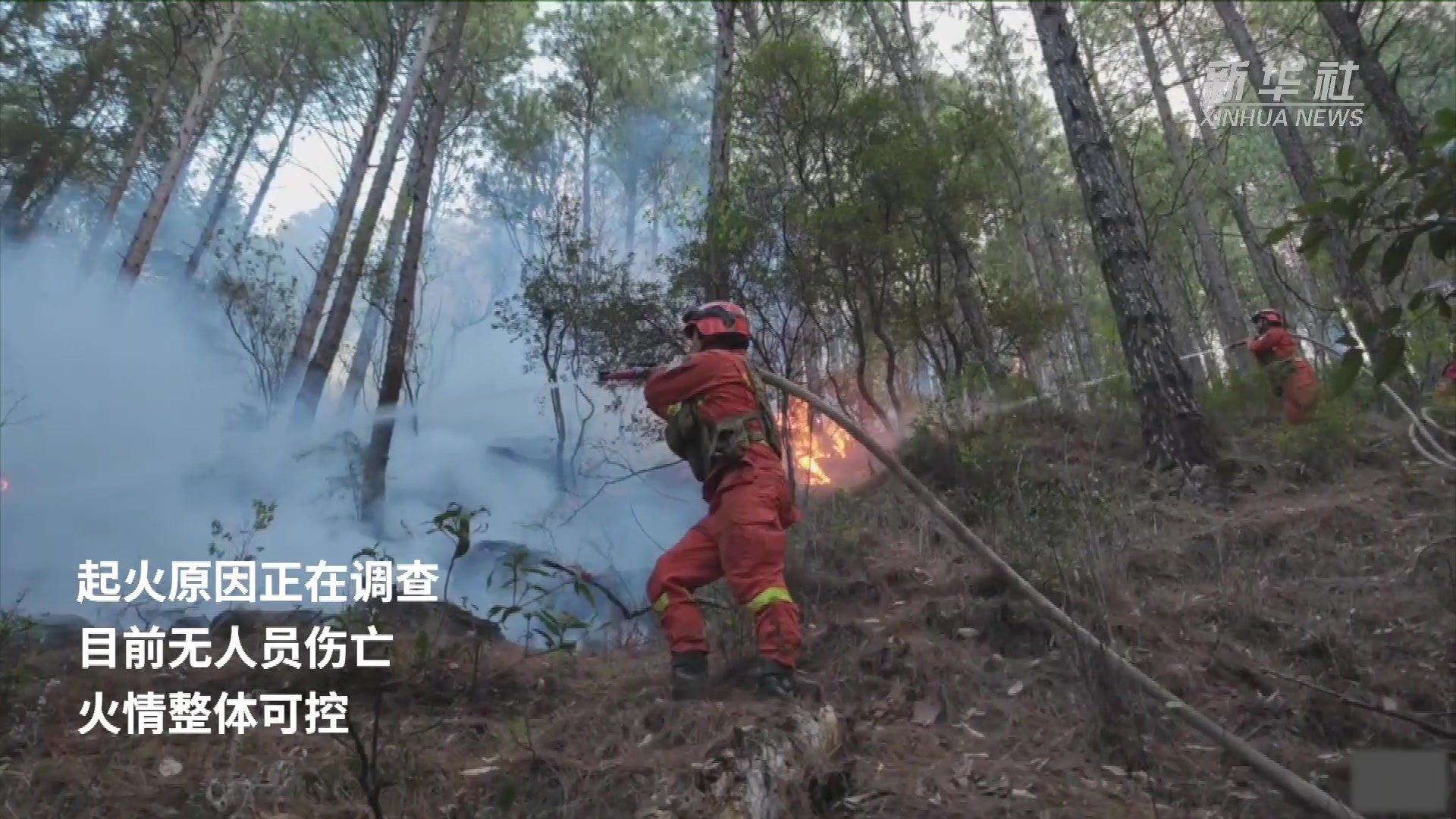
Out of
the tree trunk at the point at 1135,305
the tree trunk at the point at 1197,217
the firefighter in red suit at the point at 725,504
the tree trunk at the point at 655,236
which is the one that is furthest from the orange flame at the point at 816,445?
the tree trunk at the point at 1197,217

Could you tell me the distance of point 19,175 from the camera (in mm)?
10703

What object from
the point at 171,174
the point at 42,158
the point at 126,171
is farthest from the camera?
the point at 126,171

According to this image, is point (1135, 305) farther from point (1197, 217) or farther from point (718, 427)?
point (1197, 217)

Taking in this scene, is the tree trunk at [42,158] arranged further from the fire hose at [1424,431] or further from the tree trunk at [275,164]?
Answer: the fire hose at [1424,431]

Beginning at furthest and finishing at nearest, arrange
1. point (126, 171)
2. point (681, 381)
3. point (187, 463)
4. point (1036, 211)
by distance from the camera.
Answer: point (1036, 211) → point (126, 171) → point (187, 463) → point (681, 381)

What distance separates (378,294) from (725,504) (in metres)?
8.98

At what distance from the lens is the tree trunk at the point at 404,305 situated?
9.23m

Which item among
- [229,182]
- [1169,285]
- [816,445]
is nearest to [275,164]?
[229,182]

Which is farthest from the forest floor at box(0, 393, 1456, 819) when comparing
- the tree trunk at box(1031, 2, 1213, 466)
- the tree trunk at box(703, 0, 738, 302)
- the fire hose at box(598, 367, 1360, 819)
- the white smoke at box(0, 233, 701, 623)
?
the white smoke at box(0, 233, 701, 623)

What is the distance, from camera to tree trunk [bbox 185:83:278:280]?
1275cm

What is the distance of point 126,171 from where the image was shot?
1166cm

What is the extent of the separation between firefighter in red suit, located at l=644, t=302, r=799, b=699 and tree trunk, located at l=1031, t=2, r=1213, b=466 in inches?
153

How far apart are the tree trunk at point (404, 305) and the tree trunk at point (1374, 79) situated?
8.32 m

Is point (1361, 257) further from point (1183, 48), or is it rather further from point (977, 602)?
point (1183, 48)
